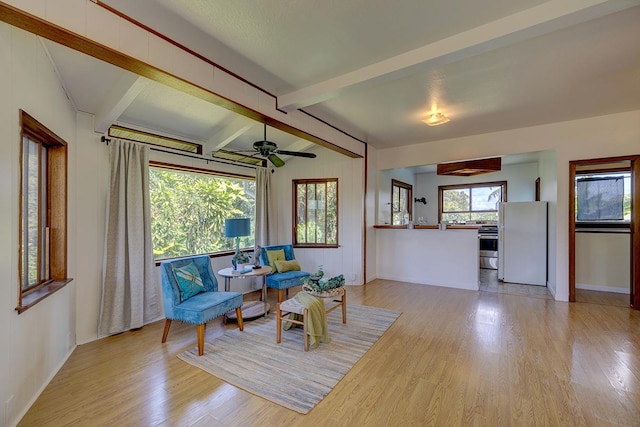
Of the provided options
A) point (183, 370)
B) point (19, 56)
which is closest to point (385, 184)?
point (183, 370)

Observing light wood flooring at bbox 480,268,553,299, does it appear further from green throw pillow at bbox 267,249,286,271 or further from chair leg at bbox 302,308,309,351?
chair leg at bbox 302,308,309,351

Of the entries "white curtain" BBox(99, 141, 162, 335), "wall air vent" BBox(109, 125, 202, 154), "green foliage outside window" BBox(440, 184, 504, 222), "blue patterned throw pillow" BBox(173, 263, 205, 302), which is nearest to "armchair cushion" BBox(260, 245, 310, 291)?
"blue patterned throw pillow" BBox(173, 263, 205, 302)

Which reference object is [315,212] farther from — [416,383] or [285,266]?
[416,383]

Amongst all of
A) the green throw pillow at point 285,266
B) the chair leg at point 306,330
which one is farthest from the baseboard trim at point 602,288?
the chair leg at point 306,330

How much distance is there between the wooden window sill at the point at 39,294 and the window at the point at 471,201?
8.31m

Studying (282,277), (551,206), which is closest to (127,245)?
(282,277)

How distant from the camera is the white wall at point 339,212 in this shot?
5.53 meters

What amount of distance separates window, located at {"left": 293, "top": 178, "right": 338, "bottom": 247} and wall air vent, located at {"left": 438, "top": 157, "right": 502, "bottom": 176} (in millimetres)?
2163

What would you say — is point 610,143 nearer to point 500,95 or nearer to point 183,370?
point 500,95

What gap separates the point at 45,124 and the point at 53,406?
2170 millimetres

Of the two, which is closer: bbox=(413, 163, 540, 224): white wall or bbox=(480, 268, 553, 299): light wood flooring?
bbox=(480, 268, 553, 299): light wood flooring

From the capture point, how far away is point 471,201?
26.0 feet

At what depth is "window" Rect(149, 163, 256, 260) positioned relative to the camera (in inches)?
156

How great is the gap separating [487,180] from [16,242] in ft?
28.9
